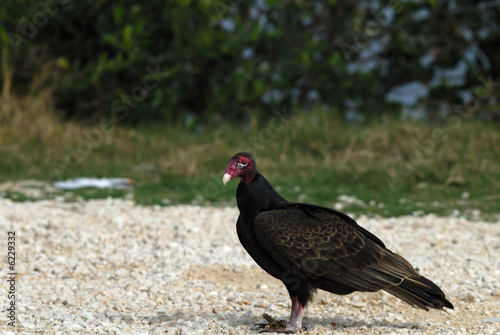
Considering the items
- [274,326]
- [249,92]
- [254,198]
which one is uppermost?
[249,92]

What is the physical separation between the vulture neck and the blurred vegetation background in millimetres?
4810

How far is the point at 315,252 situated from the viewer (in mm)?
4336

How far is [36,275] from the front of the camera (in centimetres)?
593

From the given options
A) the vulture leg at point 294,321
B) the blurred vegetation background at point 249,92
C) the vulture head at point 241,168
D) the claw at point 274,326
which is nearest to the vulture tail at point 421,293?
the vulture leg at point 294,321

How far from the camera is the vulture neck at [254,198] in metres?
4.48

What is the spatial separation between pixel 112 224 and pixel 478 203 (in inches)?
164

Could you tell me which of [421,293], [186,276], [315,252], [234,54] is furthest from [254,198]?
[234,54]

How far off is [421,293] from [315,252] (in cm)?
66

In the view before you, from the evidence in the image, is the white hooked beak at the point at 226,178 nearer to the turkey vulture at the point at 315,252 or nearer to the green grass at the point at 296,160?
the turkey vulture at the point at 315,252

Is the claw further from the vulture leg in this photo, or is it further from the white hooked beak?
the white hooked beak

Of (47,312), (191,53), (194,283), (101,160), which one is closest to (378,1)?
(191,53)

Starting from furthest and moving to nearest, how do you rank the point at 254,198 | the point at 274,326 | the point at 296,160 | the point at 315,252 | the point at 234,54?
the point at 234,54 → the point at 296,160 → the point at 274,326 → the point at 254,198 → the point at 315,252

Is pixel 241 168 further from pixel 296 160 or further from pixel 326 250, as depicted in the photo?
pixel 296 160

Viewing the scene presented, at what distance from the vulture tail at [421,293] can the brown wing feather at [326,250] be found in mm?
48
